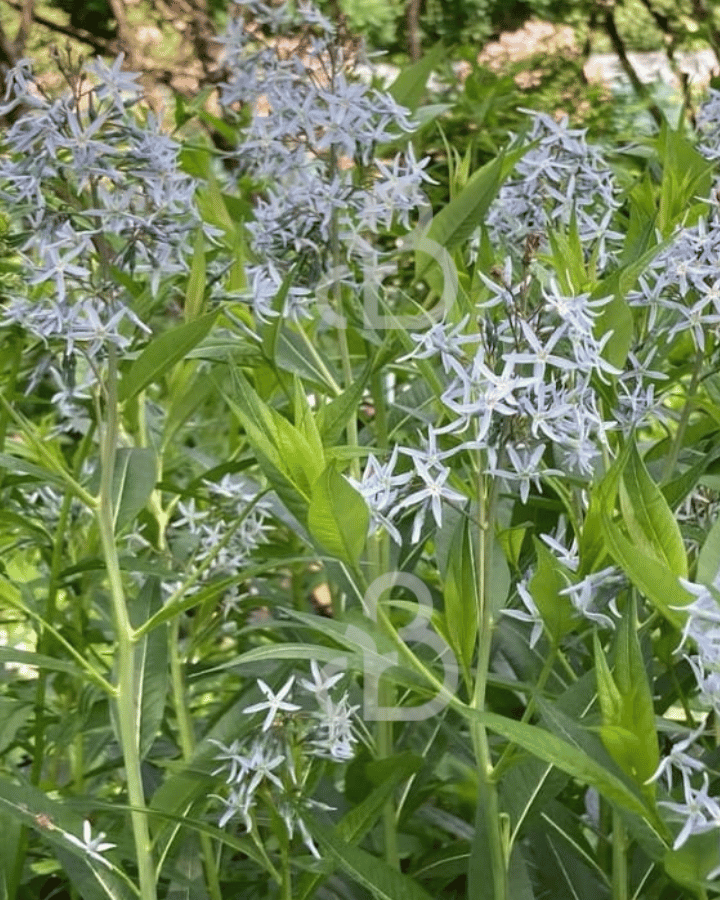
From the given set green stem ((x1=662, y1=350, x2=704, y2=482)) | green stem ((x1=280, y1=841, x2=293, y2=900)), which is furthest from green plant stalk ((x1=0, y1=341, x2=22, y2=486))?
green stem ((x1=662, y1=350, x2=704, y2=482))

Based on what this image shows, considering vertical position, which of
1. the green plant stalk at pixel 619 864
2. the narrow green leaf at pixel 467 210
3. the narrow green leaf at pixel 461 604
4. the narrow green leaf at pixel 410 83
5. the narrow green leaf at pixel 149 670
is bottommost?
the green plant stalk at pixel 619 864

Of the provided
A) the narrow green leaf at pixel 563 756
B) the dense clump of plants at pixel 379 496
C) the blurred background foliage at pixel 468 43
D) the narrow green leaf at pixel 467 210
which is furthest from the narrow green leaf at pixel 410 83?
the blurred background foliage at pixel 468 43

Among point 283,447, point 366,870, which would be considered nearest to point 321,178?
point 283,447

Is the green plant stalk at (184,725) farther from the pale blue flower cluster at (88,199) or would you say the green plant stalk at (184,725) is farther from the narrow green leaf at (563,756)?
the narrow green leaf at (563,756)

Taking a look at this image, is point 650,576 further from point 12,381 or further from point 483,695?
point 12,381

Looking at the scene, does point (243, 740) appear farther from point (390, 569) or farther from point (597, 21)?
point (597, 21)

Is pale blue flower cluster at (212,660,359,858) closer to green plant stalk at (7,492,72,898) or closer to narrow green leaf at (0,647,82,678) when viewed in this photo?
narrow green leaf at (0,647,82,678)
